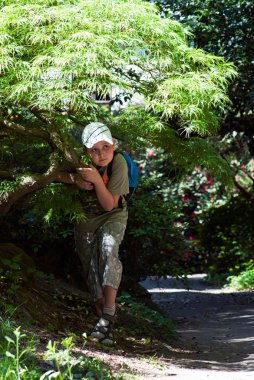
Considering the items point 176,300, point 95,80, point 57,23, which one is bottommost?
point 176,300

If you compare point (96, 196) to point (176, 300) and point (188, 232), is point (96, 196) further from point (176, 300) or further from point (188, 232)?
point (188, 232)

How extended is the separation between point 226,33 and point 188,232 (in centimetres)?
722

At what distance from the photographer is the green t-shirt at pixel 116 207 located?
550 centimetres

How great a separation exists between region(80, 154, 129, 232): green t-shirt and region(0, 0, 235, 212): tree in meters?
0.26

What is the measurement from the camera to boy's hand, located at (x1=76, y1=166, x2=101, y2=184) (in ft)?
17.5

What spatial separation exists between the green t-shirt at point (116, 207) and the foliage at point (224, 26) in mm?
4048

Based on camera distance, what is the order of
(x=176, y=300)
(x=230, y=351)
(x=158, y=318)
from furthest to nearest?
(x=176, y=300), (x=158, y=318), (x=230, y=351)

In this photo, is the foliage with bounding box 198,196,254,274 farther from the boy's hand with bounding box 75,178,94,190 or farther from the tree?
the boy's hand with bounding box 75,178,94,190

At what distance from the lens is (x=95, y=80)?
15.5ft

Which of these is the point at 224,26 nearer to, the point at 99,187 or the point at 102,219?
the point at 102,219

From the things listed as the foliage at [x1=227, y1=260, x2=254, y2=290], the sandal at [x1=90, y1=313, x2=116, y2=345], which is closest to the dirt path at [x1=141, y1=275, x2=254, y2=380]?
the foliage at [x1=227, y1=260, x2=254, y2=290]

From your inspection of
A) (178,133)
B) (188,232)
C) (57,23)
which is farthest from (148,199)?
(188,232)

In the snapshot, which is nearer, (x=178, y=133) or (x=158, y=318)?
(x=178, y=133)

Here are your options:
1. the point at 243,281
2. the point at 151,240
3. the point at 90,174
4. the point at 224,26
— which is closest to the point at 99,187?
the point at 90,174
